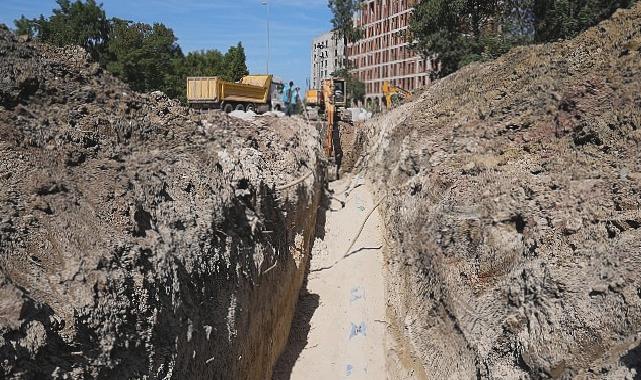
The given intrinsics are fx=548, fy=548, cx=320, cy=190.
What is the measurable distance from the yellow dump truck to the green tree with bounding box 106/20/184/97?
31.2ft

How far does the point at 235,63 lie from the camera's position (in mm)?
46156

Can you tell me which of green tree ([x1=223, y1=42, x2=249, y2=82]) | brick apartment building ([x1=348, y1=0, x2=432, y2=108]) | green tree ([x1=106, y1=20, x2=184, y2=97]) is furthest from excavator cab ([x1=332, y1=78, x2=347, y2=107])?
brick apartment building ([x1=348, y1=0, x2=432, y2=108])

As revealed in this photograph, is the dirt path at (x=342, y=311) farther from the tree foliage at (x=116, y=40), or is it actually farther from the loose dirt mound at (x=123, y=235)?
the tree foliage at (x=116, y=40)

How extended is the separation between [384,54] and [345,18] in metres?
10.5

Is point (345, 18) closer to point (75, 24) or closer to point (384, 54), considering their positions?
point (384, 54)

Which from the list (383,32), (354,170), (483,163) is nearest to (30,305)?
(483,163)

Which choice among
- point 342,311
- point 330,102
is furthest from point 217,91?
point 342,311

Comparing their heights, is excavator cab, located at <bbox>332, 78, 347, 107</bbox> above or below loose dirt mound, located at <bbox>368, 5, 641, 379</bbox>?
above

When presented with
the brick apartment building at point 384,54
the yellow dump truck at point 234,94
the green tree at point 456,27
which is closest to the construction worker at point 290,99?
the yellow dump truck at point 234,94

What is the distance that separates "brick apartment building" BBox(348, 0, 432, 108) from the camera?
62.7 metres

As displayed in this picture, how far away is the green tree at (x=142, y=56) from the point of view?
3809 centimetres

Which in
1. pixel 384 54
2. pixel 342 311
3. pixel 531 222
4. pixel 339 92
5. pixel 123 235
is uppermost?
pixel 384 54

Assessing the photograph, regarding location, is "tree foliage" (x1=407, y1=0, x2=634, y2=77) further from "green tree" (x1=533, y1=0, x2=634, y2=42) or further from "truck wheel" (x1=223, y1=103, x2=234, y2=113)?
"truck wheel" (x1=223, y1=103, x2=234, y2=113)

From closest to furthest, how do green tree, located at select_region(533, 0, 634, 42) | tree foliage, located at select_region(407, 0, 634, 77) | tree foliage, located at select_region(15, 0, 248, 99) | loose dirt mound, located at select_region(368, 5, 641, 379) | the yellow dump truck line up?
1. loose dirt mound, located at select_region(368, 5, 641, 379)
2. green tree, located at select_region(533, 0, 634, 42)
3. the yellow dump truck
4. tree foliage, located at select_region(407, 0, 634, 77)
5. tree foliage, located at select_region(15, 0, 248, 99)
